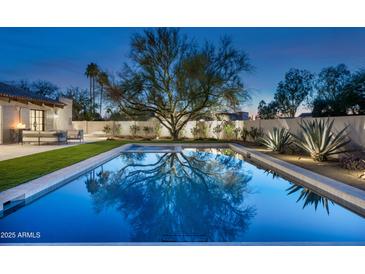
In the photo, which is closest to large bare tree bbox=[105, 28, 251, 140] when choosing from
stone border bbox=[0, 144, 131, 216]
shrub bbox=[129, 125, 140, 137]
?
shrub bbox=[129, 125, 140, 137]

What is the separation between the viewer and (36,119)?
18797 mm

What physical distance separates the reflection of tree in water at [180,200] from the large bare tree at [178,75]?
10.4 m

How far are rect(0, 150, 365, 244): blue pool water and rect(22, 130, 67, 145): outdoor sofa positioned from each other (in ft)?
27.2

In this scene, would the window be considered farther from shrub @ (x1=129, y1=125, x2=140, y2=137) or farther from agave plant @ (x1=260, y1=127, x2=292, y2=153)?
agave plant @ (x1=260, y1=127, x2=292, y2=153)

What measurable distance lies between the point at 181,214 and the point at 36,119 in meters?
16.5

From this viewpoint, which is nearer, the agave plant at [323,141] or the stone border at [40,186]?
the stone border at [40,186]

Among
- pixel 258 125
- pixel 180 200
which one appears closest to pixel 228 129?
pixel 258 125

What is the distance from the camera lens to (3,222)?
171 inches

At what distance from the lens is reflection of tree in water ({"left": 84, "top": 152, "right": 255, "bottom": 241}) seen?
4.26m

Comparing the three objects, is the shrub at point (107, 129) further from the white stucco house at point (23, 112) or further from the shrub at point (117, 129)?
the white stucco house at point (23, 112)

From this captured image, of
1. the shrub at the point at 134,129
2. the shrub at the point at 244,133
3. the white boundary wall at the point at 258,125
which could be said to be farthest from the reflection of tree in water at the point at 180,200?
the shrub at the point at 134,129

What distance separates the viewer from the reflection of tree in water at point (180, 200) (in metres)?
4.26

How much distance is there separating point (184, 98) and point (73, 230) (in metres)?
16.5
